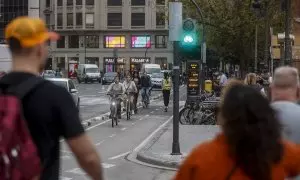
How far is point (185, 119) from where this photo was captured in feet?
74.1

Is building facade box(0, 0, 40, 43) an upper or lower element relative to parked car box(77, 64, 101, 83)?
upper

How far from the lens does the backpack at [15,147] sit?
3195 millimetres

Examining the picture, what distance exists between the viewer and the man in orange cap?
3.53 metres

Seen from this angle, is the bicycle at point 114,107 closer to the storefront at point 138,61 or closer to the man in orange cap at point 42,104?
the man in orange cap at point 42,104

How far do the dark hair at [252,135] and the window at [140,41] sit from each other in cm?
9553

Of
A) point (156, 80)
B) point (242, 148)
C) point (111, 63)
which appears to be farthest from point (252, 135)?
point (111, 63)

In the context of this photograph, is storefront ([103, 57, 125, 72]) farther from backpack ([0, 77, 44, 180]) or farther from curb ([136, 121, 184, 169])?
backpack ([0, 77, 44, 180])

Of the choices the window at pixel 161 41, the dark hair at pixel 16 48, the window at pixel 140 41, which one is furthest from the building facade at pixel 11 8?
the dark hair at pixel 16 48

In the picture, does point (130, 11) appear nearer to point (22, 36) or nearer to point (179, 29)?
point (179, 29)

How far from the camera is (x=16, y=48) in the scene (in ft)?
11.9

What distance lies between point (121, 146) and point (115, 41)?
8389 cm

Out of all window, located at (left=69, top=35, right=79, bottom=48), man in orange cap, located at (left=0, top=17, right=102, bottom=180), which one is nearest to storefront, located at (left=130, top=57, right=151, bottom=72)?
window, located at (left=69, top=35, right=79, bottom=48)

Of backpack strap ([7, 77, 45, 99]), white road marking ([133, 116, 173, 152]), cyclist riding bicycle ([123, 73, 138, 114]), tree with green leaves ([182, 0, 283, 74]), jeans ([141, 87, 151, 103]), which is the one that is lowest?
white road marking ([133, 116, 173, 152])

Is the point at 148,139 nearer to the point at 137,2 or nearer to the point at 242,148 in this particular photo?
the point at 242,148
